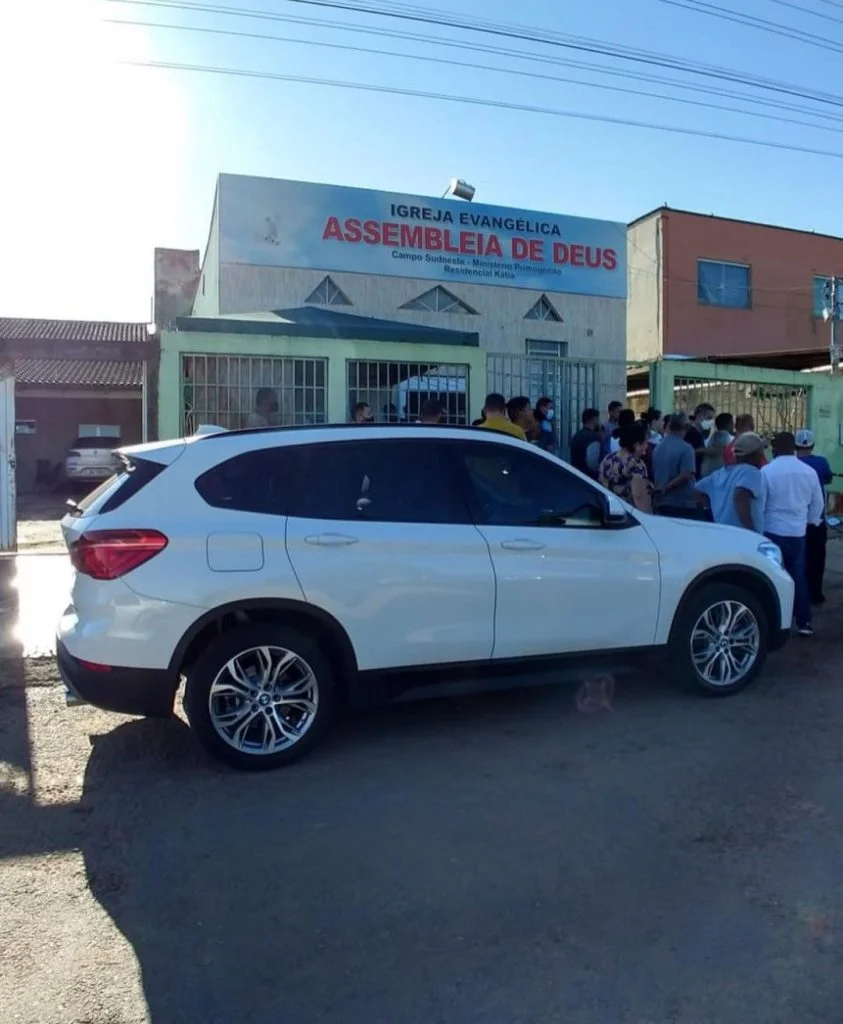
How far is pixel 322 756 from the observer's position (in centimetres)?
499

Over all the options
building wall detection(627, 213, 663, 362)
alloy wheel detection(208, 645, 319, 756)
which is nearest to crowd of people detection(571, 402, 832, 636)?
alloy wheel detection(208, 645, 319, 756)

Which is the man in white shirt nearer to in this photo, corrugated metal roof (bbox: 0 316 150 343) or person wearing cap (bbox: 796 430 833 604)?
person wearing cap (bbox: 796 430 833 604)

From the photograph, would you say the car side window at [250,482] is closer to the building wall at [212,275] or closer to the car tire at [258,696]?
the car tire at [258,696]

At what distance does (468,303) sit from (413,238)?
1671mm

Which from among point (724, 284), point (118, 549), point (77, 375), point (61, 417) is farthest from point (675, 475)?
point (724, 284)

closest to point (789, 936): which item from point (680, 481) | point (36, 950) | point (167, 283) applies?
point (36, 950)

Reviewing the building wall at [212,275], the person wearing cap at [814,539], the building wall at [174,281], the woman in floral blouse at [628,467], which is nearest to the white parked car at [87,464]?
the building wall at [212,275]

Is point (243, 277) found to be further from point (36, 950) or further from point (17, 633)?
point (36, 950)

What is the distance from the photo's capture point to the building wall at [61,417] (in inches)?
985

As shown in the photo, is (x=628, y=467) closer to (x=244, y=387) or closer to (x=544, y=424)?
(x=544, y=424)

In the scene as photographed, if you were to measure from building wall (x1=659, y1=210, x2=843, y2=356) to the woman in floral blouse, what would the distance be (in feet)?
68.6

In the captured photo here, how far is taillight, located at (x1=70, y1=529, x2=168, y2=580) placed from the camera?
4488mm

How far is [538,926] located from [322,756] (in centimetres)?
196

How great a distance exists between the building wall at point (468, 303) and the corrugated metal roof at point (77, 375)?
8010 millimetres
